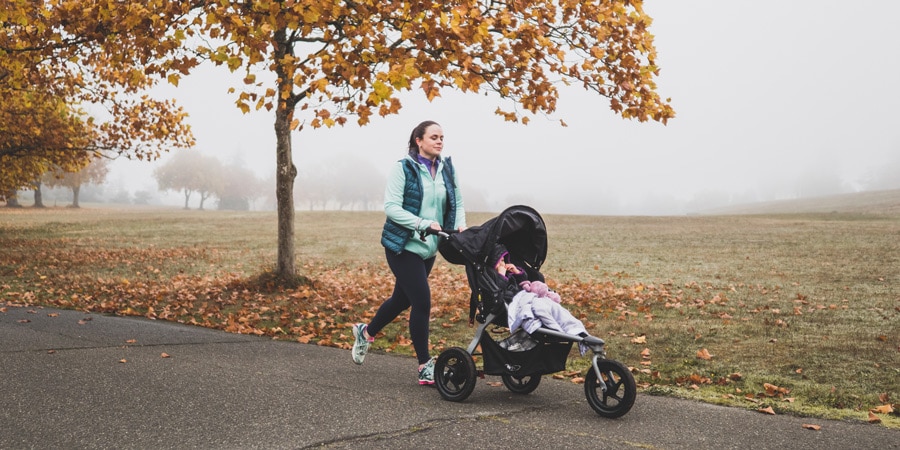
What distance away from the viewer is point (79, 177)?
6612 cm

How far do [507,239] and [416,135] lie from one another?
1.17 meters

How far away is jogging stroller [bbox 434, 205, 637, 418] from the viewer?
4793 millimetres

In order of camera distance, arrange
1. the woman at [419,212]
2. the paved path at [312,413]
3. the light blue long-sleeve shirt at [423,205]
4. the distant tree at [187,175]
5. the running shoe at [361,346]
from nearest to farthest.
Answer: the paved path at [312,413] < the light blue long-sleeve shirt at [423,205] < the woman at [419,212] < the running shoe at [361,346] < the distant tree at [187,175]

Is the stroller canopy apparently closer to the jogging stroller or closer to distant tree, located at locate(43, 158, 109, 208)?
the jogging stroller

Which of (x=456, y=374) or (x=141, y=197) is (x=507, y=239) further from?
(x=141, y=197)

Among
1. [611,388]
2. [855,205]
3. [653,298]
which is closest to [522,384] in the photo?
[611,388]

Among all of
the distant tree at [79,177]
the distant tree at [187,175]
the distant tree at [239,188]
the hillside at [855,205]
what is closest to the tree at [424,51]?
the hillside at [855,205]

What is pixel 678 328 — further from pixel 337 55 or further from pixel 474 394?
pixel 337 55

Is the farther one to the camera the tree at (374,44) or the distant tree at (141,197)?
the distant tree at (141,197)

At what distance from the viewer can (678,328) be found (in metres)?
9.22

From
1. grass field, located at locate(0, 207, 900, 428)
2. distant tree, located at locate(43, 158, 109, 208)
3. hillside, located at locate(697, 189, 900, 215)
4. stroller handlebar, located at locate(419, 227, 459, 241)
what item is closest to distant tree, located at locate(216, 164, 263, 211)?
distant tree, located at locate(43, 158, 109, 208)

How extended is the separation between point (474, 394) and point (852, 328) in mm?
6382

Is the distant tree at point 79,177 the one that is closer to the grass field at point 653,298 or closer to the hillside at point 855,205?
the grass field at point 653,298

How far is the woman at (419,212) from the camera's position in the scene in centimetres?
543
